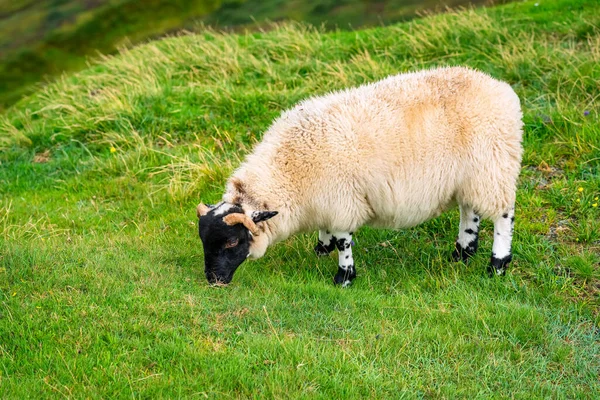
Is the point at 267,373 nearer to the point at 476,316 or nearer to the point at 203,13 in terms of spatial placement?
the point at 476,316

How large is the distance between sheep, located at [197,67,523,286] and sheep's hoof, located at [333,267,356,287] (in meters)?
0.01

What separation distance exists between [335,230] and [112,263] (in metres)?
2.34

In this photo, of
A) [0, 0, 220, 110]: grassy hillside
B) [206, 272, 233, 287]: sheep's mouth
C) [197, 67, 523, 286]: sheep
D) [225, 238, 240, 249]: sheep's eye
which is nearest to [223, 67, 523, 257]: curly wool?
[197, 67, 523, 286]: sheep

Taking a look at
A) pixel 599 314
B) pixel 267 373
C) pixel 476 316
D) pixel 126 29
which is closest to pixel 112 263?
pixel 267 373

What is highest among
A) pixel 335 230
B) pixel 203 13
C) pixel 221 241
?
pixel 221 241

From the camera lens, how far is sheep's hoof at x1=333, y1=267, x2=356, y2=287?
23.9ft

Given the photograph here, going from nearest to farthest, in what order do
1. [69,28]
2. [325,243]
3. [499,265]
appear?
[499,265], [325,243], [69,28]

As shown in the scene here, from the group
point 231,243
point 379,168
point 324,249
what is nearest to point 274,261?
point 324,249

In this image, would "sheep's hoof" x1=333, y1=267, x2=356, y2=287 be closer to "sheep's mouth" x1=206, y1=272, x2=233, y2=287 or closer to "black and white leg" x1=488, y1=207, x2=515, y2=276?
"sheep's mouth" x1=206, y1=272, x2=233, y2=287

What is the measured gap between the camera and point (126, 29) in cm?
3888

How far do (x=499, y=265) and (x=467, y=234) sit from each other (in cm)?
60

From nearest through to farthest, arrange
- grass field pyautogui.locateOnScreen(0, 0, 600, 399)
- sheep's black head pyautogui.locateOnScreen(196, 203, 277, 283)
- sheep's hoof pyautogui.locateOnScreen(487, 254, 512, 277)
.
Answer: grass field pyautogui.locateOnScreen(0, 0, 600, 399), sheep's black head pyautogui.locateOnScreen(196, 203, 277, 283), sheep's hoof pyautogui.locateOnScreen(487, 254, 512, 277)

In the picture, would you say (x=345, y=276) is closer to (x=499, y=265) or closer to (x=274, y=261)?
(x=274, y=261)

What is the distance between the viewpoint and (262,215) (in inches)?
268
